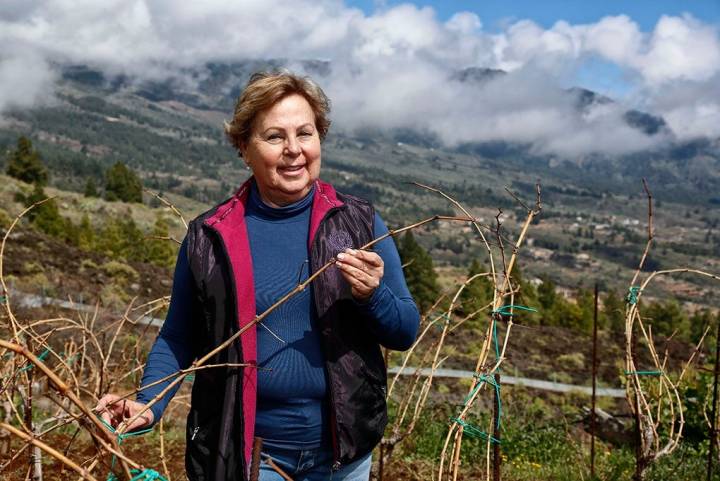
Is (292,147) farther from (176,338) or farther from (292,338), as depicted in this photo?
(176,338)

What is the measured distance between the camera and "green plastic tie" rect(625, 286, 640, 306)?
2.50 m

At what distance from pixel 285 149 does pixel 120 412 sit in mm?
837

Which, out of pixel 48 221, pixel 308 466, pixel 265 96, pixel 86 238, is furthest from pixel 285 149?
pixel 86 238

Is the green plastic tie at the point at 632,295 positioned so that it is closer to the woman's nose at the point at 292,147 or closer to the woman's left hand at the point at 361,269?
the woman's left hand at the point at 361,269

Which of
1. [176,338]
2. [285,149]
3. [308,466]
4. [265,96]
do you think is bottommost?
[308,466]

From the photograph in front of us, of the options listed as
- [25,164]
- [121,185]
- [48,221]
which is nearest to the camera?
[48,221]

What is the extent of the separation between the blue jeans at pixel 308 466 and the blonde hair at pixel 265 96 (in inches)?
36.7

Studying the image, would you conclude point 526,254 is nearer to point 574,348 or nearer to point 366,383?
point 574,348

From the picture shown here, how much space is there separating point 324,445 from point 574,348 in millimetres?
14282

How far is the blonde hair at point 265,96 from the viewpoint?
1764 millimetres

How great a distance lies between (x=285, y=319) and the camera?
5.81ft

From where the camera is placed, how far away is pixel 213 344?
178cm

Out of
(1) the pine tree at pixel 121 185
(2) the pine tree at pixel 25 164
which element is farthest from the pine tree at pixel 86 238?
(1) the pine tree at pixel 121 185

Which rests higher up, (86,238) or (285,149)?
(285,149)
